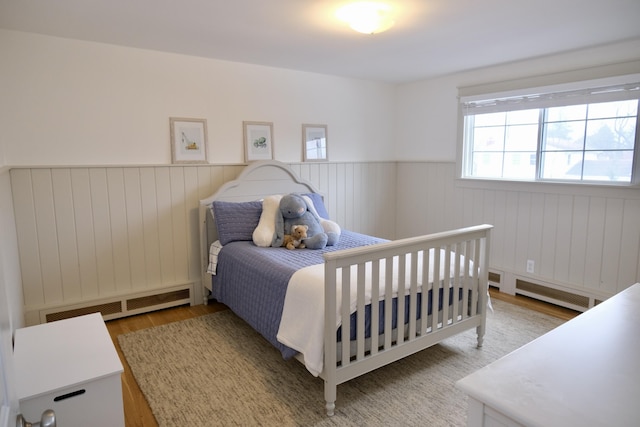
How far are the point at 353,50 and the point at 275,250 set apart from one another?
5.69ft

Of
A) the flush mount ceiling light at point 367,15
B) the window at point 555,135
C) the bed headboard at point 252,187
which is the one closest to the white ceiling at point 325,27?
the flush mount ceiling light at point 367,15

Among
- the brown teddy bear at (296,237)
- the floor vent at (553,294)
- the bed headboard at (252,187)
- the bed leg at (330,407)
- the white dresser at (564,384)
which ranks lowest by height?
the bed leg at (330,407)

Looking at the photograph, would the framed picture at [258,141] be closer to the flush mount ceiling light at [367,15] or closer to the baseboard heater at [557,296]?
the flush mount ceiling light at [367,15]

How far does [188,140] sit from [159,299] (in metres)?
1.39

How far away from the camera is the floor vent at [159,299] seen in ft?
10.8

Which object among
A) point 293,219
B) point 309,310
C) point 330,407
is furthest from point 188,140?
point 330,407

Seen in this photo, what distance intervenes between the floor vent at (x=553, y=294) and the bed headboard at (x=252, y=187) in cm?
219

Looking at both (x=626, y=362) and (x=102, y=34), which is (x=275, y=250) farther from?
(x=626, y=362)

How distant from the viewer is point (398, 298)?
2203 mm

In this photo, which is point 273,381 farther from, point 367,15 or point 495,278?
point 495,278

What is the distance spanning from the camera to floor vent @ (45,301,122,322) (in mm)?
2973

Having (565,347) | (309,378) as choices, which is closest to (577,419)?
(565,347)

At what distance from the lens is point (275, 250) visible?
293cm

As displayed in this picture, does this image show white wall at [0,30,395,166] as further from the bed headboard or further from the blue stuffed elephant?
the blue stuffed elephant
